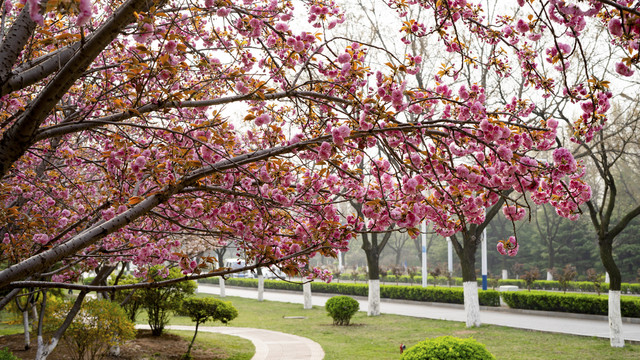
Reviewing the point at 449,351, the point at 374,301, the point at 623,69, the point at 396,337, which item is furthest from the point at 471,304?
the point at 623,69

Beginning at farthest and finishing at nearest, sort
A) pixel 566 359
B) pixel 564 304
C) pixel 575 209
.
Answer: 1. pixel 564 304
2. pixel 566 359
3. pixel 575 209

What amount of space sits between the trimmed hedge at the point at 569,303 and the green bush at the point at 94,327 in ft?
45.2

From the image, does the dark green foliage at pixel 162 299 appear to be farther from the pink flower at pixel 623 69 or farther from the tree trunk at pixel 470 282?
the pink flower at pixel 623 69

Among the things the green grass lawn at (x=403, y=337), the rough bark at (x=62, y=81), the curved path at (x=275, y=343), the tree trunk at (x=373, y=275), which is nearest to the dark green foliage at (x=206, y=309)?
the curved path at (x=275, y=343)

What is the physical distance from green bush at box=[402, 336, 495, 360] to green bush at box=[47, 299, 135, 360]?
5.53 metres

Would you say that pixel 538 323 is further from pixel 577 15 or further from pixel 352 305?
pixel 577 15

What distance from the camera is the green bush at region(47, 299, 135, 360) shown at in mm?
8016

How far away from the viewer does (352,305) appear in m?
14.4

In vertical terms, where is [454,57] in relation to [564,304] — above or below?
above

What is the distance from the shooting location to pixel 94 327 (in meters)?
8.03

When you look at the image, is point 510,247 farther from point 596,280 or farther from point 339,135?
point 596,280

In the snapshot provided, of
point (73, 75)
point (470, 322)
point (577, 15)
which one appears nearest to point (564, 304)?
point (470, 322)

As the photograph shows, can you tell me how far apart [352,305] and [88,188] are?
29.6 feet

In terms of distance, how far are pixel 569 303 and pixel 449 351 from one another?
1319cm
